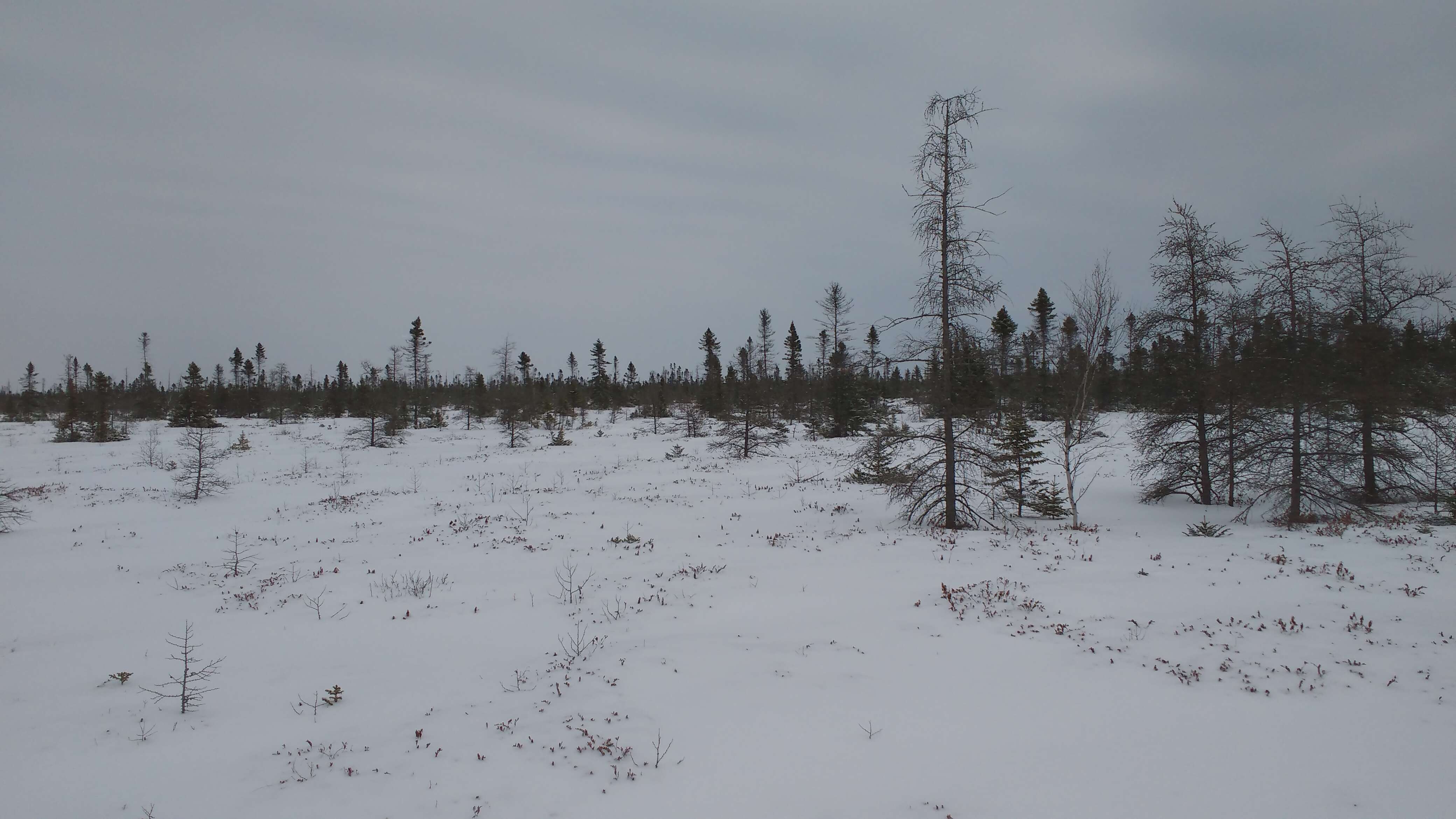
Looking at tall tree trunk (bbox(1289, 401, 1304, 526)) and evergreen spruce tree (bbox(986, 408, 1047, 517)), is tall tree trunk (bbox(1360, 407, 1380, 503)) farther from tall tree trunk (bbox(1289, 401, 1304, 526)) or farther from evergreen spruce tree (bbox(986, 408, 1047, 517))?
evergreen spruce tree (bbox(986, 408, 1047, 517))

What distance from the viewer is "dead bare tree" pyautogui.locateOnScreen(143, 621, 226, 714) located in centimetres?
690

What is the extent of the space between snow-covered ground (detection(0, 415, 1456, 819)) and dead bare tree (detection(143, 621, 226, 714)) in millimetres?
156

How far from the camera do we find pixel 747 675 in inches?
299

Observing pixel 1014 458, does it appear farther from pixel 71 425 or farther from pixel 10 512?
pixel 71 425

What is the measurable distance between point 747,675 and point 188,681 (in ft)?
23.0

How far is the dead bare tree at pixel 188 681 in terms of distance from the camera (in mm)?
6902

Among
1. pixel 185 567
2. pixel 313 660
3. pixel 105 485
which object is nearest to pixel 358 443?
pixel 105 485

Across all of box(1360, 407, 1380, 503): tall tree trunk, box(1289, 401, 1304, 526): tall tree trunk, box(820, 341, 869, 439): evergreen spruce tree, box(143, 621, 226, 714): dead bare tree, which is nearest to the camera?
box(143, 621, 226, 714): dead bare tree

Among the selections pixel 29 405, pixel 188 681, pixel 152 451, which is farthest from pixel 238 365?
pixel 188 681

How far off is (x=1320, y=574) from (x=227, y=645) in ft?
59.1

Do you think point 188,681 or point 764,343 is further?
point 764,343

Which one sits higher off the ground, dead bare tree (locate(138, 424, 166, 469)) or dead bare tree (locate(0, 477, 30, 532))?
dead bare tree (locate(138, 424, 166, 469))

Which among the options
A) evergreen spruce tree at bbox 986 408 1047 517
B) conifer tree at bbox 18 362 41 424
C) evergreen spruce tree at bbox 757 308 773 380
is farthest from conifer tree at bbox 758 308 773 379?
conifer tree at bbox 18 362 41 424

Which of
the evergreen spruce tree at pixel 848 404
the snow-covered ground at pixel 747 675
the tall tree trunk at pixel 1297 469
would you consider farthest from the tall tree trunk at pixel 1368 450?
the evergreen spruce tree at pixel 848 404
